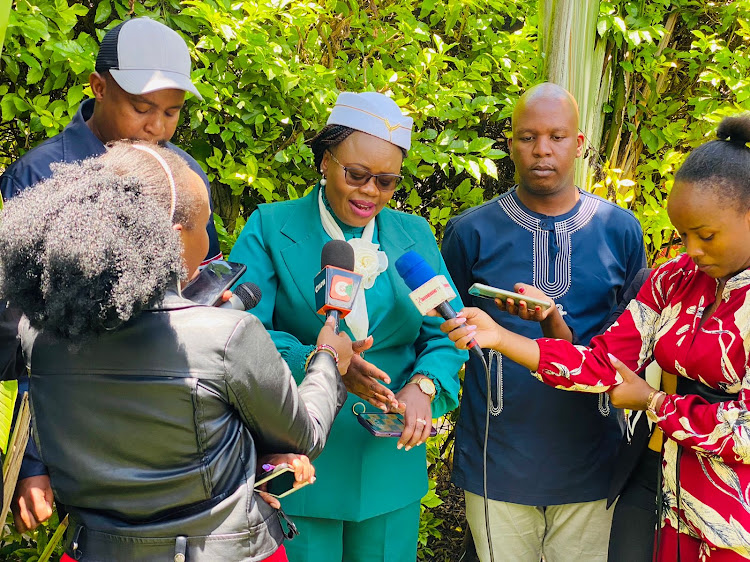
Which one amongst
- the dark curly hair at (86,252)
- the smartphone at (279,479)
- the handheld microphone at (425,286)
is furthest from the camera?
the handheld microphone at (425,286)

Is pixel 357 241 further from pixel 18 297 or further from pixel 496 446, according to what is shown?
pixel 18 297

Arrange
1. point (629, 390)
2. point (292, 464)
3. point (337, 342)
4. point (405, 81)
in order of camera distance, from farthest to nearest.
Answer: point (405, 81)
point (629, 390)
point (337, 342)
point (292, 464)

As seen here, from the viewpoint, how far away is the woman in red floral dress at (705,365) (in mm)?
2377

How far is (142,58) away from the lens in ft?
9.27

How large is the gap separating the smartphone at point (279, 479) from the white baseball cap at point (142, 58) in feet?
4.61

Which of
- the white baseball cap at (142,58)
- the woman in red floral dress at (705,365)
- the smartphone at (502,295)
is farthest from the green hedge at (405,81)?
the woman in red floral dress at (705,365)

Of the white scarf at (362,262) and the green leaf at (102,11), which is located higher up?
the green leaf at (102,11)

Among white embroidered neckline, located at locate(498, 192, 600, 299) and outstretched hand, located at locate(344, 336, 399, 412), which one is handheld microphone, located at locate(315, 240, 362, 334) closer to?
outstretched hand, located at locate(344, 336, 399, 412)

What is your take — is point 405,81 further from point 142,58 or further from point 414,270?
point 414,270

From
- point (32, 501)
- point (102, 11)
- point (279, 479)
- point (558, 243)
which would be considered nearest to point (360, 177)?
point (558, 243)

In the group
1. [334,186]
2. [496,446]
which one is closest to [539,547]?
[496,446]

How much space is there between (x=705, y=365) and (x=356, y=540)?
1.32 meters

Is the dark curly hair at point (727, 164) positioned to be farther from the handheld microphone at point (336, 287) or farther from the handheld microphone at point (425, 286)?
the handheld microphone at point (336, 287)

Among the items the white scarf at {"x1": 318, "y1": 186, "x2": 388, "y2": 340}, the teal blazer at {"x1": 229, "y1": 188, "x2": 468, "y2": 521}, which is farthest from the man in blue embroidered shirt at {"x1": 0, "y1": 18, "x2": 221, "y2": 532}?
the white scarf at {"x1": 318, "y1": 186, "x2": 388, "y2": 340}
